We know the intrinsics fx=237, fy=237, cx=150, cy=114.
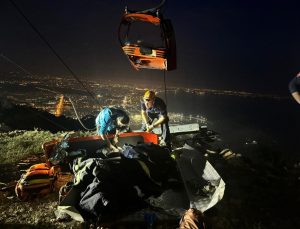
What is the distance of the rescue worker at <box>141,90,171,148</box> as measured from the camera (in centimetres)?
784

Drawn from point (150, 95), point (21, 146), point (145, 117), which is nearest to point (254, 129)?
point (145, 117)

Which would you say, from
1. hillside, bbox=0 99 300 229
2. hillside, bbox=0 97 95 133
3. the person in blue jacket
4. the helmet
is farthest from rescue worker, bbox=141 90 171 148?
hillside, bbox=0 97 95 133

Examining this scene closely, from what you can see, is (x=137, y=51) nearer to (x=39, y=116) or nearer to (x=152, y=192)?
(x=152, y=192)

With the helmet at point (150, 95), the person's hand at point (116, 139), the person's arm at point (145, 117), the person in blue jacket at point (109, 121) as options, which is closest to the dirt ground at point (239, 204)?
the person in blue jacket at point (109, 121)

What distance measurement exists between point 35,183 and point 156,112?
441cm

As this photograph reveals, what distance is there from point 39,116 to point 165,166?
75.6 feet

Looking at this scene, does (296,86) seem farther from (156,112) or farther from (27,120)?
(27,120)

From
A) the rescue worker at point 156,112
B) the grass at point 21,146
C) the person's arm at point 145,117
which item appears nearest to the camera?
the grass at point 21,146

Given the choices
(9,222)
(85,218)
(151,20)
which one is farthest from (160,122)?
(9,222)

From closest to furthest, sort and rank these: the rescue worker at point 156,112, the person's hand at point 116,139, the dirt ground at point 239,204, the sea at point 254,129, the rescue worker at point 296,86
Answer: the dirt ground at point 239,204
the rescue worker at point 296,86
the person's hand at point 116,139
the rescue worker at point 156,112
the sea at point 254,129

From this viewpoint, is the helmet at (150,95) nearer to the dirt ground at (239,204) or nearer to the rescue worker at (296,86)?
the dirt ground at (239,204)

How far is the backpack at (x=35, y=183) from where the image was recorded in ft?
16.5

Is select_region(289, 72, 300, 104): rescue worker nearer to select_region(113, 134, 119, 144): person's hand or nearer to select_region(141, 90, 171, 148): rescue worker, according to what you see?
select_region(141, 90, 171, 148): rescue worker

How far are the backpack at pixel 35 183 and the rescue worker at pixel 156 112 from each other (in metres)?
3.65
